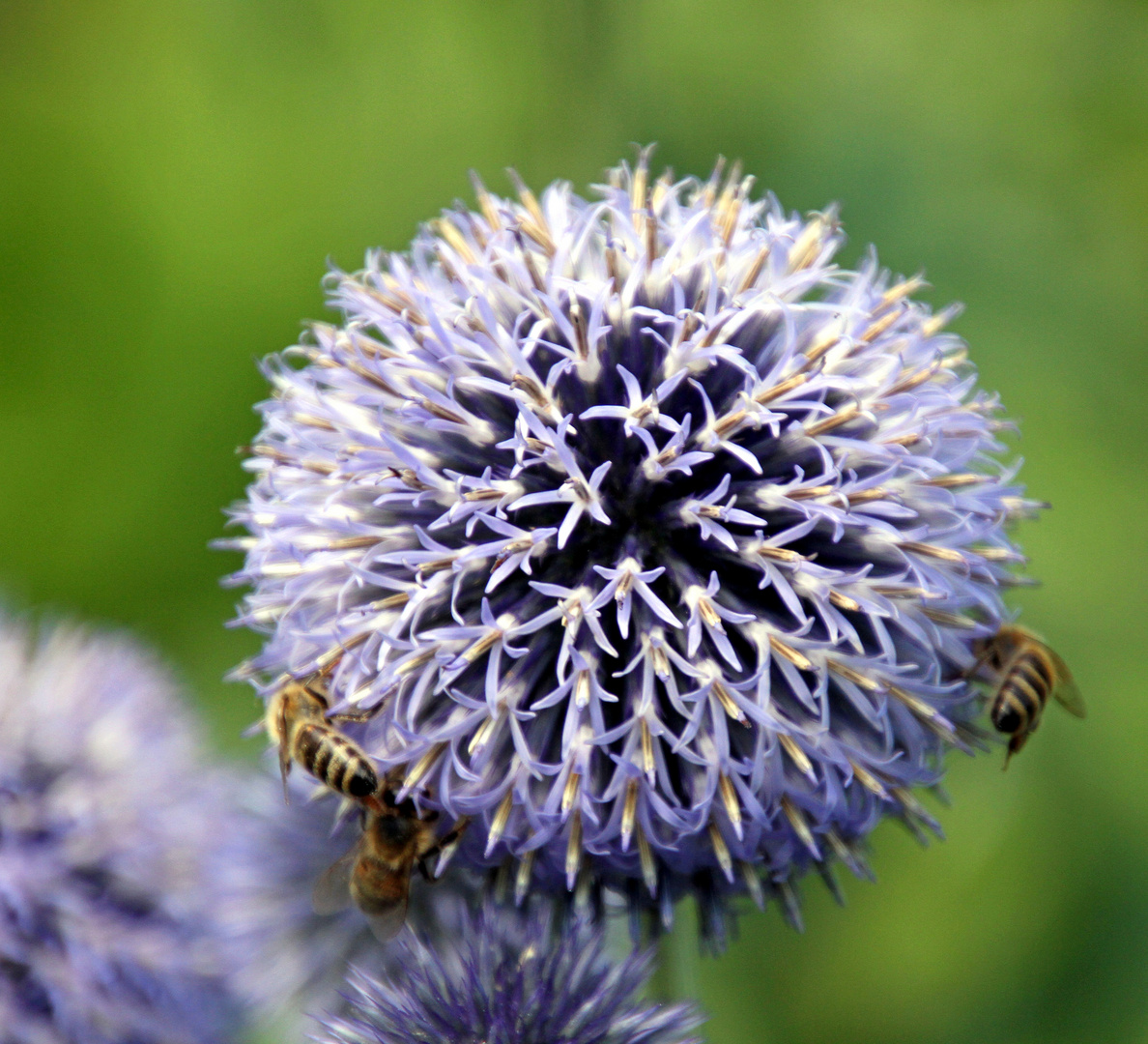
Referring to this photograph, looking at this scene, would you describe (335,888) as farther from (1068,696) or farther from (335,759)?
(1068,696)

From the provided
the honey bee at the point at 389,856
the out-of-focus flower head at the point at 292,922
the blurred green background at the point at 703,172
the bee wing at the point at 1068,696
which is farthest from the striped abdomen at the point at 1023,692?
the out-of-focus flower head at the point at 292,922

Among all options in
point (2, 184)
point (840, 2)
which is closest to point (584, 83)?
point (840, 2)

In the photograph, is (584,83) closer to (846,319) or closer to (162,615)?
(846,319)

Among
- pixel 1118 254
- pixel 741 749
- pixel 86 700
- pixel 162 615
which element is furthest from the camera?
pixel 162 615

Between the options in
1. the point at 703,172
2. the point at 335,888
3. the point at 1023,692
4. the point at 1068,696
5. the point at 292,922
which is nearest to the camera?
the point at 1023,692

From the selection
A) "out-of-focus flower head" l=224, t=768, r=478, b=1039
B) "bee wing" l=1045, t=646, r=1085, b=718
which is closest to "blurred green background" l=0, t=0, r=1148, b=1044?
"bee wing" l=1045, t=646, r=1085, b=718

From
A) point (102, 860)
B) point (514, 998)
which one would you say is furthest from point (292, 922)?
point (514, 998)

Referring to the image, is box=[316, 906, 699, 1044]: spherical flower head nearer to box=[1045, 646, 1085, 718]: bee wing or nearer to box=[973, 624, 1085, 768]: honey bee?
box=[973, 624, 1085, 768]: honey bee
